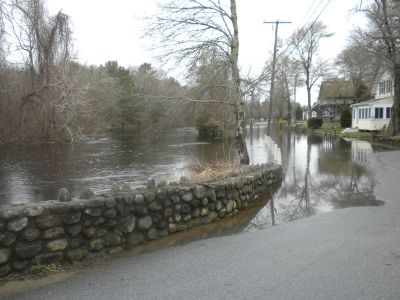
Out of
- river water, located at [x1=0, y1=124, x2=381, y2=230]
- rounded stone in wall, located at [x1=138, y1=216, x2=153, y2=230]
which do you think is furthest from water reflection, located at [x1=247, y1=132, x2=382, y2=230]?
rounded stone in wall, located at [x1=138, y1=216, x2=153, y2=230]

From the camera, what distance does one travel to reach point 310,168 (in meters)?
16.7

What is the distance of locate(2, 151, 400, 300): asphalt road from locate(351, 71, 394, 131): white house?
1296 inches

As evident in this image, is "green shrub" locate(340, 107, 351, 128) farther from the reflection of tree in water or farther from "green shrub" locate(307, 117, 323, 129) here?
the reflection of tree in water

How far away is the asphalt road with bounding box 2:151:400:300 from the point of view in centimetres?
425

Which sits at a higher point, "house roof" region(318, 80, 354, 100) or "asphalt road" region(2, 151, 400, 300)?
"house roof" region(318, 80, 354, 100)

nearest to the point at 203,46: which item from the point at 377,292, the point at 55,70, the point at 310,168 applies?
the point at 310,168

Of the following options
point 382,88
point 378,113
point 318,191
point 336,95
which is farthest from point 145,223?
point 336,95

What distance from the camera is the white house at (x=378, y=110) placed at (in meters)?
36.8

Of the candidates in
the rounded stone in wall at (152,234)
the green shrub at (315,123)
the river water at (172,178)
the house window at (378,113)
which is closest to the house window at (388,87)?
the house window at (378,113)

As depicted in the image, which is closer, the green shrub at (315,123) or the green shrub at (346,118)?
the green shrub at (346,118)

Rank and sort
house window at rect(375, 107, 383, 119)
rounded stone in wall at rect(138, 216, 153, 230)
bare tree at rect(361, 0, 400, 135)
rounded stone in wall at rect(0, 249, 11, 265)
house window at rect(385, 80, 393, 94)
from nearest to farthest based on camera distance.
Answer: rounded stone in wall at rect(0, 249, 11, 265)
rounded stone in wall at rect(138, 216, 153, 230)
bare tree at rect(361, 0, 400, 135)
house window at rect(375, 107, 383, 119)
house window at rect(385, 80, 393, 94)

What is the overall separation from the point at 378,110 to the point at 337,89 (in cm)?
2590

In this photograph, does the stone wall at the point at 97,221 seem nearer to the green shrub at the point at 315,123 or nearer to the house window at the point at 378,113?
the house window at the point at 378,113

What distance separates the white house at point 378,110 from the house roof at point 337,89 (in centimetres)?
1855
